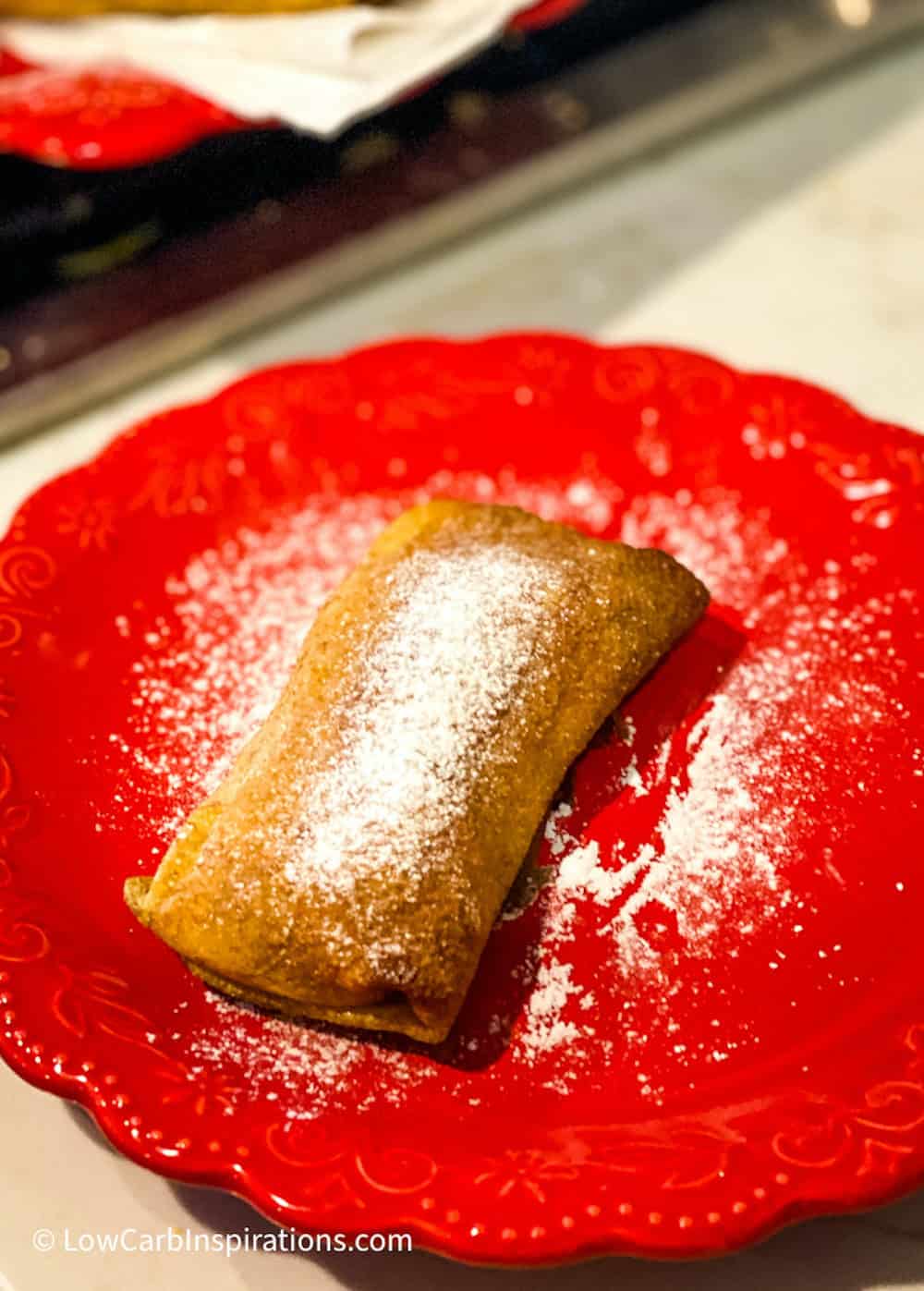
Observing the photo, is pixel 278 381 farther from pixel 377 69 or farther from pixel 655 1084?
pixel 655 1084

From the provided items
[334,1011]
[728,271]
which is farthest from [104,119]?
[334,1011]

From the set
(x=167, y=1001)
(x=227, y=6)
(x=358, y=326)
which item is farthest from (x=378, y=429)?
(x=227, y=6)

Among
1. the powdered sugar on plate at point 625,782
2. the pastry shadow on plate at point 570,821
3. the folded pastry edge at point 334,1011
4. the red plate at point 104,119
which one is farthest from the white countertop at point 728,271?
the folded pastry edge at point 334,1011

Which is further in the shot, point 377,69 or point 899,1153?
point 377,69

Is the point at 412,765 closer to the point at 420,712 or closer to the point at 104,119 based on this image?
the point at 420,712

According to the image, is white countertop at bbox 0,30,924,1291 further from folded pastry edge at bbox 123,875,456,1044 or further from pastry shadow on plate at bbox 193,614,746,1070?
folded pastry edge at bbox 123,875,456,1044

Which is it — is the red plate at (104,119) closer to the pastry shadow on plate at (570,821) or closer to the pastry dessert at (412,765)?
the pastry dessert at (412,765)

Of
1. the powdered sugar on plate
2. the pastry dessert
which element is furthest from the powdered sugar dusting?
the powdered sugar on plate
